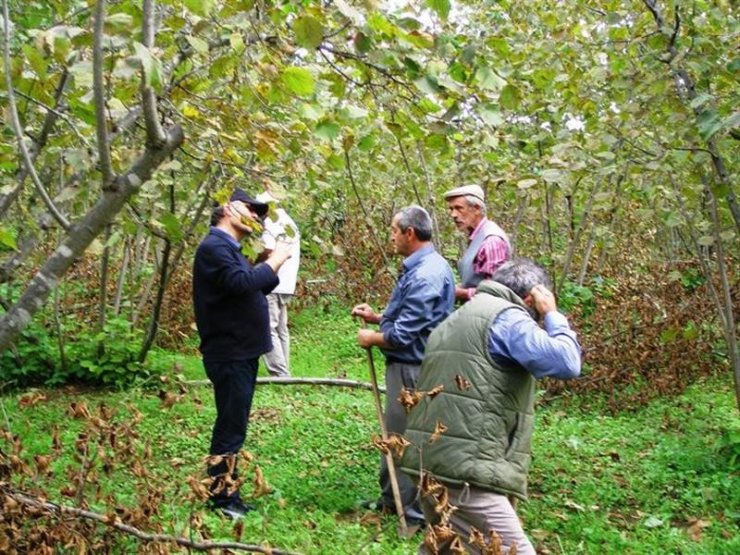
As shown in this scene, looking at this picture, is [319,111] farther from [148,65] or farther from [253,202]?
[253,202]

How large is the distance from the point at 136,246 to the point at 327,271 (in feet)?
17.1

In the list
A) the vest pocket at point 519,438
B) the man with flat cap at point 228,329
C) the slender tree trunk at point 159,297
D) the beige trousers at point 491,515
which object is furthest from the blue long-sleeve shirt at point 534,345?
the slender tree trunk at point 159,297

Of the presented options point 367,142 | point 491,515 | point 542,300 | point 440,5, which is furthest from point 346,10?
point 491,515

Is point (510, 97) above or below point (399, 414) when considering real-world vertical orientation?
above

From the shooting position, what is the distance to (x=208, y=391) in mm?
8227

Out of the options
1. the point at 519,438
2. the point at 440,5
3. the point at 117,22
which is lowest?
the point at 519,438

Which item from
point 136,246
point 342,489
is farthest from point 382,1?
point 136,246

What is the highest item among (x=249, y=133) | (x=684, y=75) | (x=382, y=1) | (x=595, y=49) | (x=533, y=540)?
(x=595, y=49)

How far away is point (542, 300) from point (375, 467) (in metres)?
2.99

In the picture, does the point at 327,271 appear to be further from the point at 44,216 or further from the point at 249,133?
the point at 249,133

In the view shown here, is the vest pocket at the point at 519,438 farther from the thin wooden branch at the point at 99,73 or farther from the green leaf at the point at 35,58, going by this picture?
the green leaf at the point at 35,58

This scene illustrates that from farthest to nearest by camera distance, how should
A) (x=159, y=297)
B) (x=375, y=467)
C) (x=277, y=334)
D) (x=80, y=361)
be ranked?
(x=277, y=334) < (x=80, y=361) < (x=159, y=297) < (x=375, y=467)

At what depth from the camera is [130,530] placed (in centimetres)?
284

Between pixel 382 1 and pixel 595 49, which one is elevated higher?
pixel 595 49
